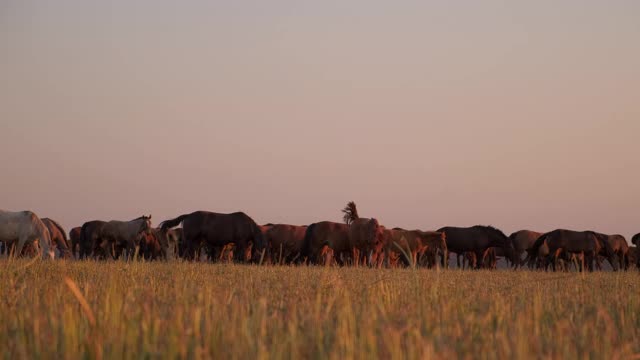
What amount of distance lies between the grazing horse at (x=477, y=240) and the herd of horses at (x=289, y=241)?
5cm

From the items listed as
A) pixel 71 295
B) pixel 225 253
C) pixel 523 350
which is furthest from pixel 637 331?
pixel 225 253

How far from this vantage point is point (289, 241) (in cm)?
2991

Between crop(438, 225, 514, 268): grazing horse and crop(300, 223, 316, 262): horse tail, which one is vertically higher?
crop(438, 225, 514, 268): grazing horse

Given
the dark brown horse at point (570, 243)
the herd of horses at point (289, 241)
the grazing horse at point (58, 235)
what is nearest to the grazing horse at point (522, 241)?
the herd of horses at point (289, 241)

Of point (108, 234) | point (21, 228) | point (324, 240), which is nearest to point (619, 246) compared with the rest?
point (324, 240)

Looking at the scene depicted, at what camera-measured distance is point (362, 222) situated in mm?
25078

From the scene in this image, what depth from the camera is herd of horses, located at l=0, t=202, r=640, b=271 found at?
22531 mm

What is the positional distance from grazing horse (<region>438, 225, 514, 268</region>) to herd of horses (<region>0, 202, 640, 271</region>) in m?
0.05

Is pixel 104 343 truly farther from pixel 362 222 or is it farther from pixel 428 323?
pixel 362 222

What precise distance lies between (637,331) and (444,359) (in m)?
2.62

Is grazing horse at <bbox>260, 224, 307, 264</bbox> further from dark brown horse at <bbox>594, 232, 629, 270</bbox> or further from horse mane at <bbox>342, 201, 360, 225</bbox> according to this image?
dark brown horse at <bbox>594, 232, 629, 270</bbox>

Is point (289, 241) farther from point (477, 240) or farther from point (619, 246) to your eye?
point (619, 246)

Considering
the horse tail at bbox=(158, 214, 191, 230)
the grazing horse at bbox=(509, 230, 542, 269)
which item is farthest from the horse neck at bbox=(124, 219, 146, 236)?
the grazing horse at bbox=(509, 230, 542, 269)

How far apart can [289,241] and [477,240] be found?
385 inches
